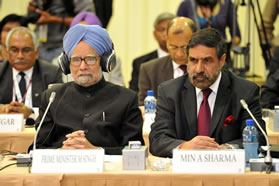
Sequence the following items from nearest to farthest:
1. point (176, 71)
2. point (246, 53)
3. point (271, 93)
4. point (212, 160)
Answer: point (212, 160) → point (271, 93) → point (176, 71) → point (246, 53)

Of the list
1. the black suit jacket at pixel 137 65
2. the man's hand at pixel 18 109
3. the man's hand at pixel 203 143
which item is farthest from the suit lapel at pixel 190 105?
the black suit jacket at pixel 137 65

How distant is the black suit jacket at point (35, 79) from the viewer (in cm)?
618

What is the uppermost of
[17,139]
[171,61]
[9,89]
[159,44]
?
[159,44]

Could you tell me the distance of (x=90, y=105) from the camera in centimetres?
418

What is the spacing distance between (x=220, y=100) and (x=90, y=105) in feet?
2.78

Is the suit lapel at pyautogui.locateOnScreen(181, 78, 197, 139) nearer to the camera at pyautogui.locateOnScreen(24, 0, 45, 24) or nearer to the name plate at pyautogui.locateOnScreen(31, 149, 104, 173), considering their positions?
the name plate at pyautogui.locateOnScreen(31, 149, 104, 173)

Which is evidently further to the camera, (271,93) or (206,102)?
(271,93)

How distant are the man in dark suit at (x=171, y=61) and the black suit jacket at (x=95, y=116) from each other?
1.99m

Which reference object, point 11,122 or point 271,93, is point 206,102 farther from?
point 271,93

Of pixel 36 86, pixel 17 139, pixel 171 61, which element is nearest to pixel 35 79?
pixel 36 86

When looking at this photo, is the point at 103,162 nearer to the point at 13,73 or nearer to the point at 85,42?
the point at 85,42

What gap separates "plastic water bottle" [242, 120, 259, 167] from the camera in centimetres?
364

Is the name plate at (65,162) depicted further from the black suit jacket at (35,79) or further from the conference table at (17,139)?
the black suit jacket at (35,79)

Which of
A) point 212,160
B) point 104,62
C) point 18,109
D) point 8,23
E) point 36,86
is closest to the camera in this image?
point 212,160
